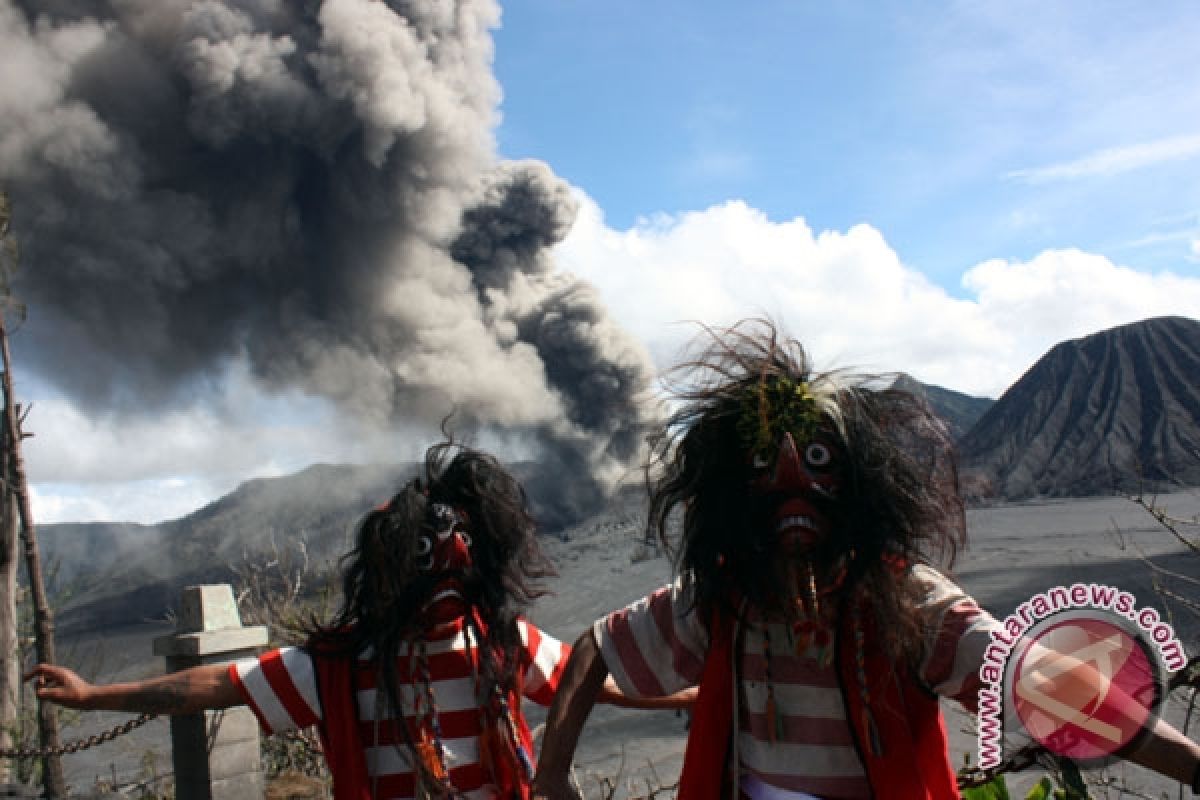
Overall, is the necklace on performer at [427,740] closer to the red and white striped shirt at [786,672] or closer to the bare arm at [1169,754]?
the red and white striped shirt at [786,672]

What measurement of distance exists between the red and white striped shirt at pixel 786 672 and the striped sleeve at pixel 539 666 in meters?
0.41

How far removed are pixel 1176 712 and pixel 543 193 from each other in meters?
26.5

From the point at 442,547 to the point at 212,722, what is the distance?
5.83 feet

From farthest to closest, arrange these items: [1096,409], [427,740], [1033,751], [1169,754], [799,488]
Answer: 1. [1096,409]
2. [427,740]
3. [799,488]
4. [1033,751]
5. [1169,754]

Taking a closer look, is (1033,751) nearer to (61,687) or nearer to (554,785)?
(554,785)

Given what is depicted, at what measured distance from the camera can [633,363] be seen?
1308 inches

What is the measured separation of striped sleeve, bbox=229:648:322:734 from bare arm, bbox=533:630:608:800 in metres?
0.63

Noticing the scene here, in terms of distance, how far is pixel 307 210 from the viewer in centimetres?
2780

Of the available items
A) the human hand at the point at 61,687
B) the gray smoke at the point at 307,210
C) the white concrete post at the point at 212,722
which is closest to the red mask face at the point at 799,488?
the human hand at the point at 61,687

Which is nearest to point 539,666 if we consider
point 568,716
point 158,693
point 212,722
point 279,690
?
point 568,716

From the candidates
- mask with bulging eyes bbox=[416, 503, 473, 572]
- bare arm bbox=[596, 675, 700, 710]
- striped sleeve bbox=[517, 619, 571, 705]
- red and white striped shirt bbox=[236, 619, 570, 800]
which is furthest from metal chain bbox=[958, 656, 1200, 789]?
mask with bulging eyes bbox=[416, 503, 473, 572]

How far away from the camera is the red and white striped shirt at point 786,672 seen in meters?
1.57

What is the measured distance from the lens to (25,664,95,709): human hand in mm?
2105

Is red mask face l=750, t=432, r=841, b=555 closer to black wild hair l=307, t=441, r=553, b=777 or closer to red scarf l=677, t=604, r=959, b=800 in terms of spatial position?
red scarf l=677, t=604, r=959, b=800
